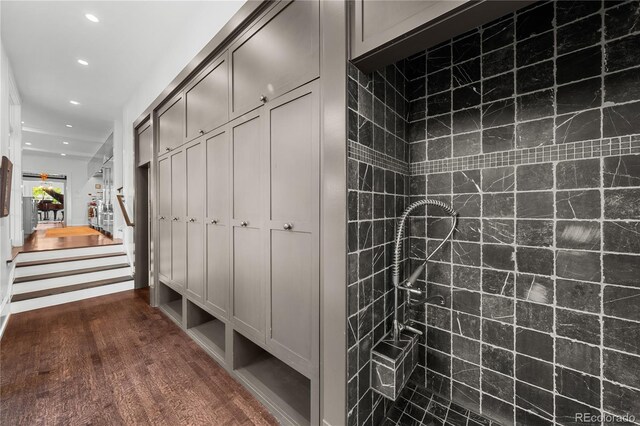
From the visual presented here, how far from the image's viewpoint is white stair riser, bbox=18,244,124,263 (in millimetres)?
4090

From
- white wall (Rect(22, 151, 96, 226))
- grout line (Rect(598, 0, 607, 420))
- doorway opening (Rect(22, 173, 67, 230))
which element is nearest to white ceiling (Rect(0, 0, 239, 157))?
grout line (Rect(598, 0, 607, 420))

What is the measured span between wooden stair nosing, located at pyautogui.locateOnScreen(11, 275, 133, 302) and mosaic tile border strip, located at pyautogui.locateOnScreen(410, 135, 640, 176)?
4.84 m

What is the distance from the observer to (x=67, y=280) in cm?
390

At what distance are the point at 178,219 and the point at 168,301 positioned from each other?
1.37m

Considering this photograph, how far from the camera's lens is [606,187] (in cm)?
126

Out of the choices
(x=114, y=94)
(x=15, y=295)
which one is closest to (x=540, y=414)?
(x=15, y=295)

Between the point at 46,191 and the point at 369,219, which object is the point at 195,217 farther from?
the point at 46,191

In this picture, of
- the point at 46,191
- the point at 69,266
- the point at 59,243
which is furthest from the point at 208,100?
the point at 46,191

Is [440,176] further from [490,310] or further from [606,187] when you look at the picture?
[490,310]

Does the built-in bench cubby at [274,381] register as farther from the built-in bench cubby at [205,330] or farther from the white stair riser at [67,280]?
the white stair riser at [67,280]

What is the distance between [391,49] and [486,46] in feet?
2.90

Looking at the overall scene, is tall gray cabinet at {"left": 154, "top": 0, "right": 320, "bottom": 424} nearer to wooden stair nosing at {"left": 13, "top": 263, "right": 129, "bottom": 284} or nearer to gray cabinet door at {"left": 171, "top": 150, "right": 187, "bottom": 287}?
gray cabinet door at {"left": 171, "top": 150, "right": 187, "bottom": 287}

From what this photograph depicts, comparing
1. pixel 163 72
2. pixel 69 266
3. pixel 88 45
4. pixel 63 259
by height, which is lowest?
pixel 69 266

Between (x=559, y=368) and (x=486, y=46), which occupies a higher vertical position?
(x=486, y=46)
